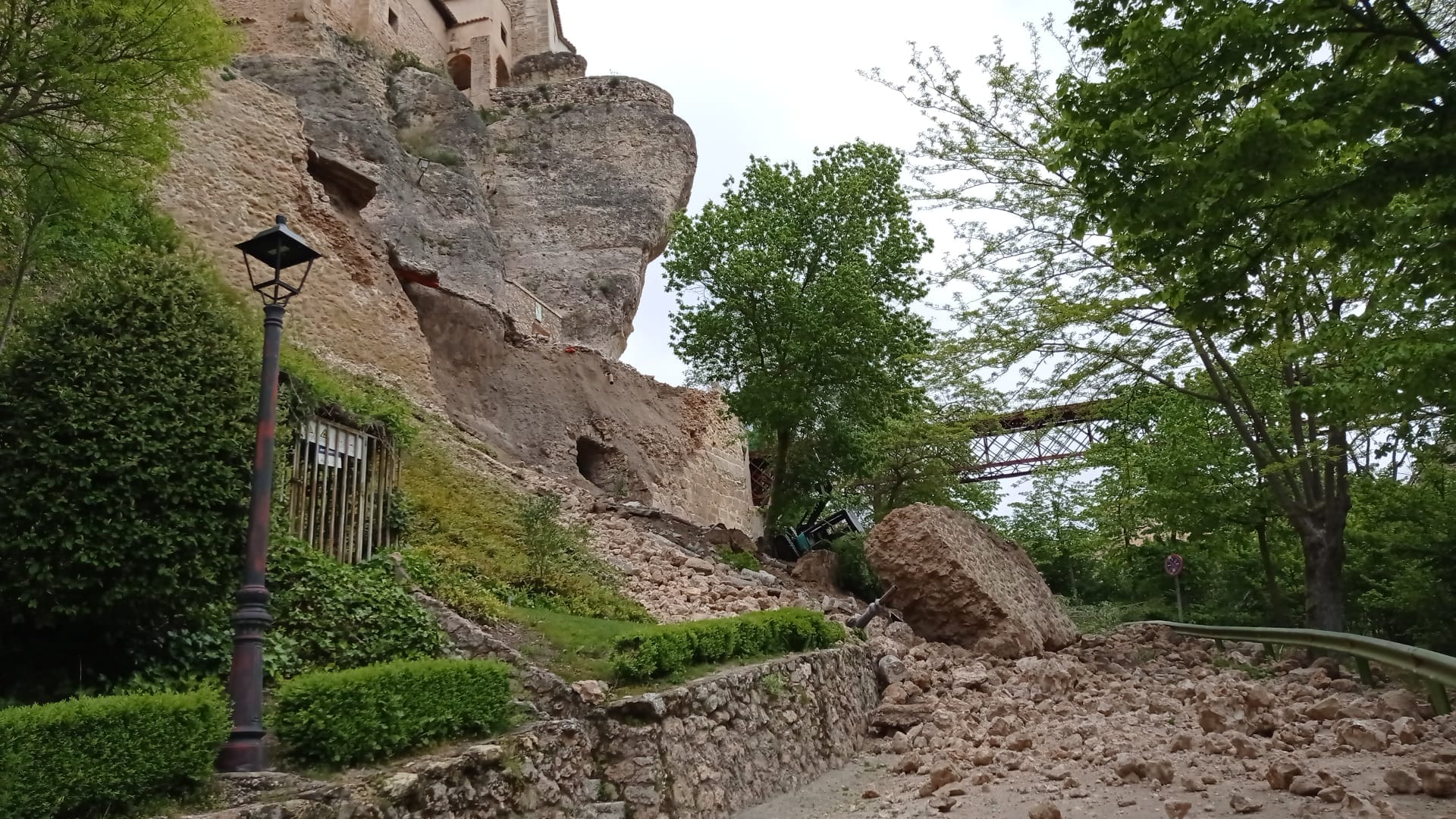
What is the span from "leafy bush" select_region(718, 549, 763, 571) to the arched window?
26899mm

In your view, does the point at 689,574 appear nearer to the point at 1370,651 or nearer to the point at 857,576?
the point at 857,576

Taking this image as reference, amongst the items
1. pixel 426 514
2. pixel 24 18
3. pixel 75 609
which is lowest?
pixel 75 609

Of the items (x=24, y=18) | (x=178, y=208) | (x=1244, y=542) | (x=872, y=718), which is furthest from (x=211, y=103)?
(x=1244, y=542)

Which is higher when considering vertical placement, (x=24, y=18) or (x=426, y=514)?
(x=24, y=18)

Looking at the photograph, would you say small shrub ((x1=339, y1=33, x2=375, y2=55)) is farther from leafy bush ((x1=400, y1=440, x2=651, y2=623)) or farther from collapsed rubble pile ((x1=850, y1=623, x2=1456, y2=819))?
collapsed rubble pile ((x1=850, y1=623, x2=1456, y2=819))

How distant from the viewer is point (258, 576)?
5.66 m

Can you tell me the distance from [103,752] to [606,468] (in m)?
18.1

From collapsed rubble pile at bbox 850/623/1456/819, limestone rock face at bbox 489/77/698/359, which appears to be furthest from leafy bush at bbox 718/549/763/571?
limestone rock face at bbox 489/77/698/359

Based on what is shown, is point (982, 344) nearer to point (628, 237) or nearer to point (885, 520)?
point (885, 520)

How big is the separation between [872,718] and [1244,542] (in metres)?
10.6

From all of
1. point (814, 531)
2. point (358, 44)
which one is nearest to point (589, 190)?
point (358, 44)

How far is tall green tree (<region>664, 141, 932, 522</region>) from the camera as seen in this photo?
20.4 meters

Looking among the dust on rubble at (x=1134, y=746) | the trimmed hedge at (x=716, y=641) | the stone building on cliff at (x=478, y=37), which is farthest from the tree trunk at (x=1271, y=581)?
the stone building on cliff at (x=478, y=37)

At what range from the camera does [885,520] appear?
14.7m
